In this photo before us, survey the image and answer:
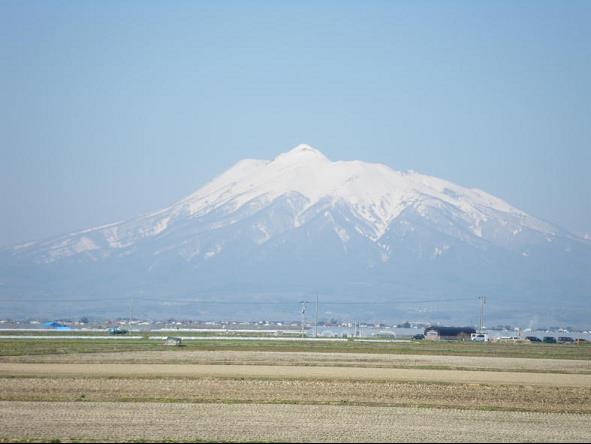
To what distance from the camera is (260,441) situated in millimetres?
26828

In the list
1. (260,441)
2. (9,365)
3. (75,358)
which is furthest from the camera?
(75,358)

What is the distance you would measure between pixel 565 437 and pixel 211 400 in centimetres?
1248

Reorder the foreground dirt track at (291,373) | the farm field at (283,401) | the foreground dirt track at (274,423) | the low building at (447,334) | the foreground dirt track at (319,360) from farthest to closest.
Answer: the low building at (447,334) < the foreground dirt track at (319,360) < the foreground dirt track at (291,373) < the farm field at (283,401) < the foreground dirt track at (274,423)

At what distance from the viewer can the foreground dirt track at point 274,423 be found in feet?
91.5

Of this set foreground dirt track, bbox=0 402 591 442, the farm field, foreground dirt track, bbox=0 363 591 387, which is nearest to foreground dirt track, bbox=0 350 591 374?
the farm field

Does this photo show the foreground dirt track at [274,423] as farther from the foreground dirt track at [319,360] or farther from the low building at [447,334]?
the low building at [447,334]

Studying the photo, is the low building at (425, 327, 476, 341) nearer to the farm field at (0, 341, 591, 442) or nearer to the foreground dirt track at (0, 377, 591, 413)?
the farm field at (0, 341, 591, 442)

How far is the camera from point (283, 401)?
3600 centimetres

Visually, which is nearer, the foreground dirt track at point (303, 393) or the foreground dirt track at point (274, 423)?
the foreground dirt track at point (274, 423)

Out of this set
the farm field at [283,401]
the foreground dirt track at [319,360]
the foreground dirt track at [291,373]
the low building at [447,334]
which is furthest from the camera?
the low building at [447,334]

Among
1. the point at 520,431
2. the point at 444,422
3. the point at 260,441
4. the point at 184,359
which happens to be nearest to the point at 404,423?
the point at 444,422

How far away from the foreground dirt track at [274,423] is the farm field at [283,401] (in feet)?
0.11

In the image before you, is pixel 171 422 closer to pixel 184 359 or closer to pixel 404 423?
pixel 404 423

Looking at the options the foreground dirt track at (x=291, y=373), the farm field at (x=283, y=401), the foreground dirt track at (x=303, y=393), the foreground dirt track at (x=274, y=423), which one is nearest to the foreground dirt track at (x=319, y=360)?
the farm field at (x=283, y=401)
